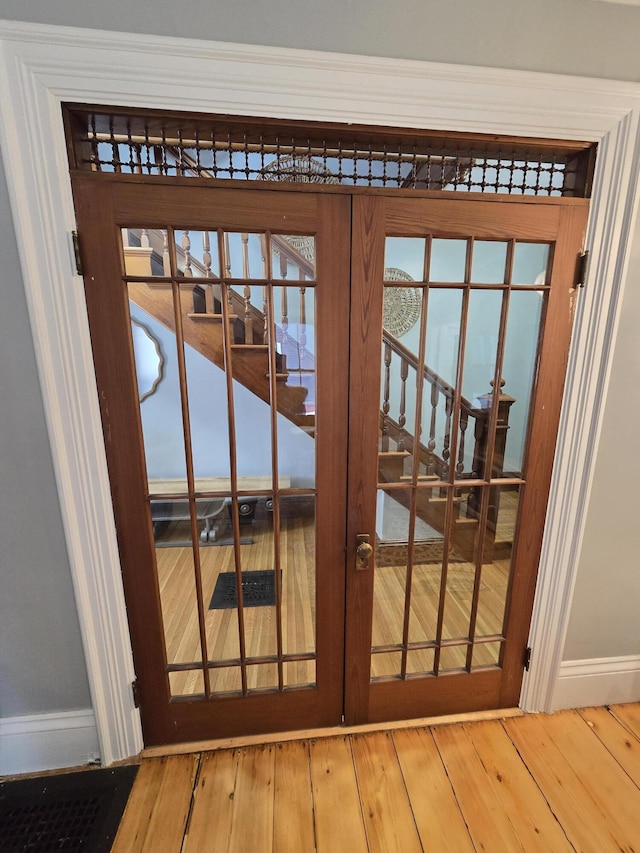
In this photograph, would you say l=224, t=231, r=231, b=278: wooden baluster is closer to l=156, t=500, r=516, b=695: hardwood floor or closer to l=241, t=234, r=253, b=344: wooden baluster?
l=241, t=234, r=253, b=344: wooden baluster

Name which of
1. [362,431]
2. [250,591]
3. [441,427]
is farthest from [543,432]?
[250,591]

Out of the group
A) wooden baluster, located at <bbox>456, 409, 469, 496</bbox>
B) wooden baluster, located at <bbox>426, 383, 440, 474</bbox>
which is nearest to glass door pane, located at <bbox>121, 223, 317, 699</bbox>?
wooden baluster, located at <bbox>426, 383, 440, 474</bbox>

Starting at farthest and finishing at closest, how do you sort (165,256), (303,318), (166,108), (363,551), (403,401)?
1. (403,401)
2. (363,551)
3. (303,318)
4. (165,256)
5. (166,108)

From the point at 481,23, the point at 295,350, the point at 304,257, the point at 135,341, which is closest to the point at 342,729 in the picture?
the point at 295,350

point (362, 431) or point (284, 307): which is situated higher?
point (284, 307)

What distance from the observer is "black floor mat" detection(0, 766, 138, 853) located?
3.95 feet

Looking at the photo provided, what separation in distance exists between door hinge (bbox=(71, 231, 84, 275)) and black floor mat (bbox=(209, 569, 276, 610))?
146cm

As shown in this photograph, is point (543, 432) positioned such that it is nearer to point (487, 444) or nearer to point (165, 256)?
point (487, 444)

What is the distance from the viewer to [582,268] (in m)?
1.28

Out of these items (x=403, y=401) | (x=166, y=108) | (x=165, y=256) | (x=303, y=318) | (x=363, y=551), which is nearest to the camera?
(x=166, y=108)

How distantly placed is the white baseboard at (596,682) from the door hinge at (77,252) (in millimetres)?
2386

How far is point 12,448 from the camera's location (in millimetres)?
1193

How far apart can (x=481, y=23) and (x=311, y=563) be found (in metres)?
1.85

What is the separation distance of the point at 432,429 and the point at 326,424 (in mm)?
430
